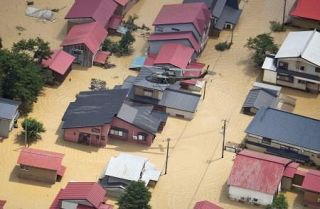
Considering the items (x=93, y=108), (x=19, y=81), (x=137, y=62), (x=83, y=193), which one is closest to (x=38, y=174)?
(x=83, y=193)

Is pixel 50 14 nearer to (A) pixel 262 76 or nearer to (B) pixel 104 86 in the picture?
(B) pixel 104 86

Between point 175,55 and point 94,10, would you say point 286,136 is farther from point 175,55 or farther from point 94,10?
point 94,10

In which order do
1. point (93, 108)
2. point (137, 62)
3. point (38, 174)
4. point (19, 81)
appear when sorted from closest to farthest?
point (38, 174) < point (93, 108) < point (19, 81) < point (137, 62)

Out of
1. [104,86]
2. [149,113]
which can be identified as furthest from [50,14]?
[149,113]

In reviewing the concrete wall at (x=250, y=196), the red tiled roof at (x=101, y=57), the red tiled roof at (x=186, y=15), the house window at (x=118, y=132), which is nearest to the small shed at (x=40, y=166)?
the house window at (x=118, y=132)

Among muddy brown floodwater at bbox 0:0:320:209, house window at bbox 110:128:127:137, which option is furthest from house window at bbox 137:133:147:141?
house window at bbox 110:128:127:137
